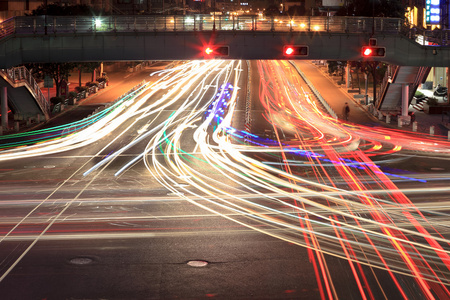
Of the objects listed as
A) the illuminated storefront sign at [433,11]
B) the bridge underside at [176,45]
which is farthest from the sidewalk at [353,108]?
the illuminated storefront sign at [433,11]

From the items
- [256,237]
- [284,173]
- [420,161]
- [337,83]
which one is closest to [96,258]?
[256,237]

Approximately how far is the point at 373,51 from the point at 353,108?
14993mm

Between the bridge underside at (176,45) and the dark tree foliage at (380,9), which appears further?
the dark tree foliage at (380,9)

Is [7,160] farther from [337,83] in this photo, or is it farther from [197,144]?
[337,83]

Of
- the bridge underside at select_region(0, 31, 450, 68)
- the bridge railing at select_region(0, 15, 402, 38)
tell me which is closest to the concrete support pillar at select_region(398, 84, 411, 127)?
the bridge underside at select_region(0, 31, 450, 68)

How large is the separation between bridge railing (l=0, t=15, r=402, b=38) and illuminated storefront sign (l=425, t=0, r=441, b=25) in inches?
566

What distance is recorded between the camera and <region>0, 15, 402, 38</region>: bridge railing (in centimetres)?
3944

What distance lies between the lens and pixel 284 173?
2750cm

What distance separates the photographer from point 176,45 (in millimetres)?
40031

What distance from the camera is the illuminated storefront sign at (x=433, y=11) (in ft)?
177

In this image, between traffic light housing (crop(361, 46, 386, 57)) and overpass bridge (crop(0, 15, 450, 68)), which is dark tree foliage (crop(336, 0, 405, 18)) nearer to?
overpass bridge (crop(0, 15, 450, 68))

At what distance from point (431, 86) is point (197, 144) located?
41.8m

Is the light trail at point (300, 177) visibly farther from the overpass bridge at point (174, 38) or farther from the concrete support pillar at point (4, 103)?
the concrete support pillar at point (4, 103)

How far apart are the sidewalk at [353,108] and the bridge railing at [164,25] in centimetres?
696
